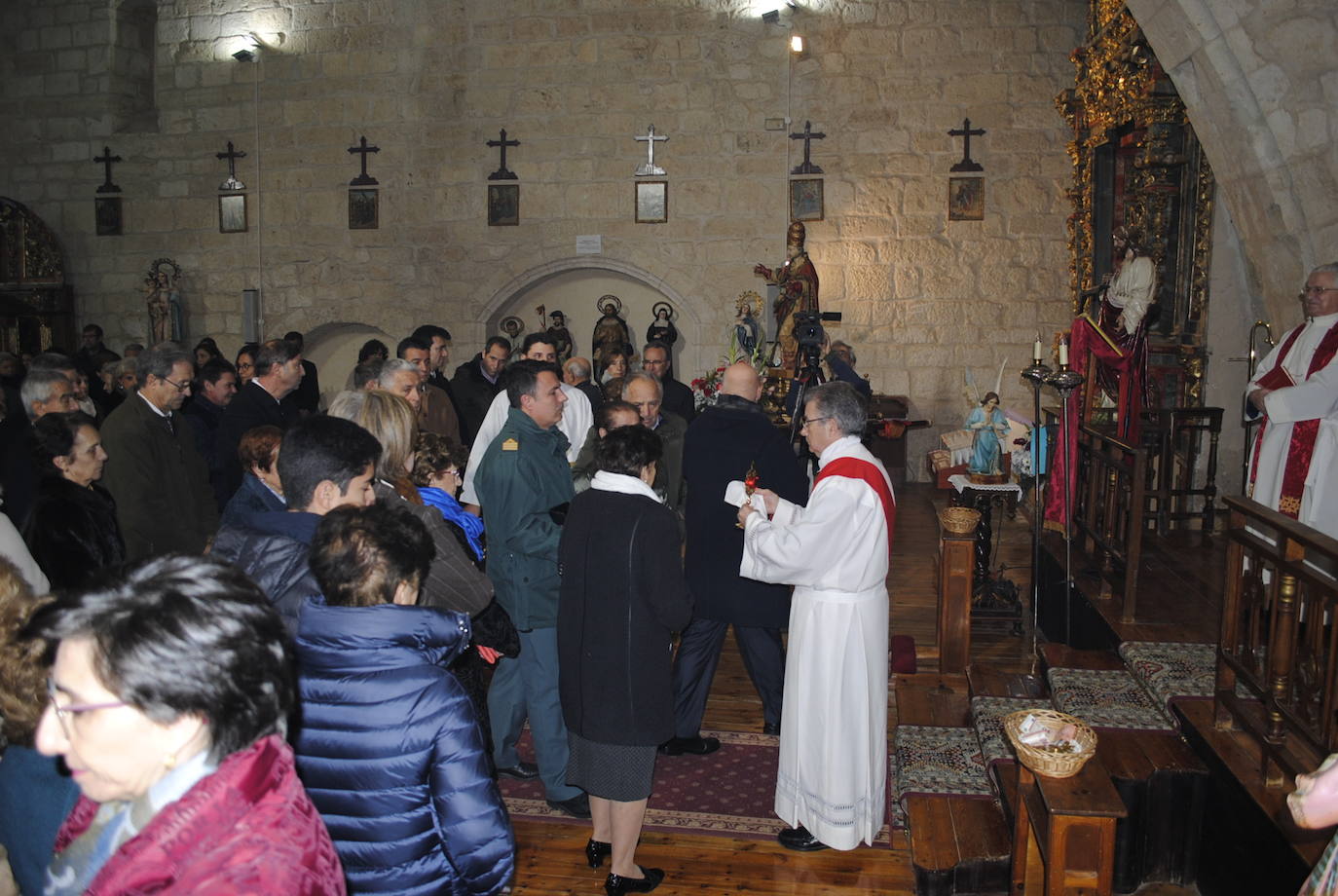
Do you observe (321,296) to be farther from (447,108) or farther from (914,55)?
(914,55)

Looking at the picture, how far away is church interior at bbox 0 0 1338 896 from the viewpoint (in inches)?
227

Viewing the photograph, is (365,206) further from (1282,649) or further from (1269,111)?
(1282,649)

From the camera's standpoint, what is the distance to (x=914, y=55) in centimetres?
1086

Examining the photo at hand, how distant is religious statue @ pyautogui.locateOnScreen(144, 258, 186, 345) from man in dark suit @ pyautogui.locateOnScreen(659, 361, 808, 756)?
33.1 feet

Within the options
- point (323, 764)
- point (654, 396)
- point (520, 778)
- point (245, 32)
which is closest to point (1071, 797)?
point (323, 764)

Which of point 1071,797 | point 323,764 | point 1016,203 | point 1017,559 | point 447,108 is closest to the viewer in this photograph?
point 323,764

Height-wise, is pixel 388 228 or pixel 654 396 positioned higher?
pixel 388 228

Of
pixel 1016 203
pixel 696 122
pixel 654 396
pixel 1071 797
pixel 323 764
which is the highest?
pixel 696 122

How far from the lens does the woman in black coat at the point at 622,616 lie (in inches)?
123

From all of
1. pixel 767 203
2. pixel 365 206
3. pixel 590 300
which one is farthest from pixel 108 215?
pixel 767 203

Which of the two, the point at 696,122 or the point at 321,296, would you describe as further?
the point at 321,296

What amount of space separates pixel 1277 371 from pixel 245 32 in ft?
37.8

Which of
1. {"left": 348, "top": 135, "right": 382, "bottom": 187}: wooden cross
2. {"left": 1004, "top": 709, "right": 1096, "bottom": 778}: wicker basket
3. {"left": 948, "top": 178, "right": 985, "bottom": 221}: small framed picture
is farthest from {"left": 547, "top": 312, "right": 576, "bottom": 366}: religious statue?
{"left": 1004, "top": 709, "right": 1096, "bottom": 778}: wicker basket

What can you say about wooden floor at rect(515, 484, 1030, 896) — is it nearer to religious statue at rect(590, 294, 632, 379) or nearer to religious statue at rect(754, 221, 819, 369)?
religious statue at rect(754, 221, 819, 369)
